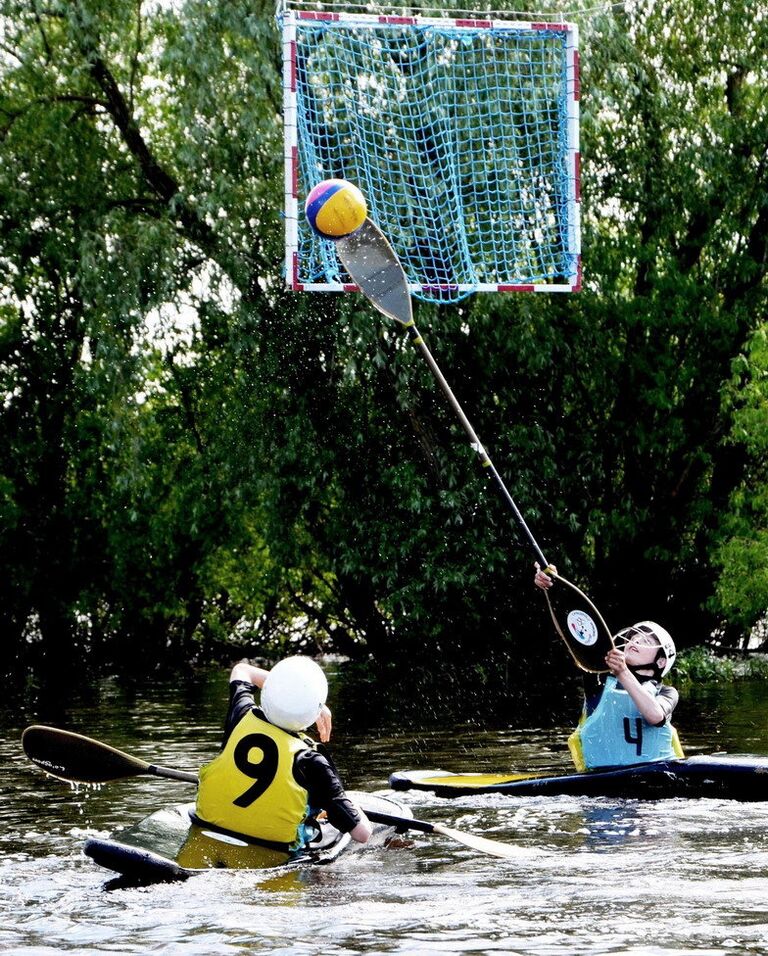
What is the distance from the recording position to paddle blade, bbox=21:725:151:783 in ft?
26.5

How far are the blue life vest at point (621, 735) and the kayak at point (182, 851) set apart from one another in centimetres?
226

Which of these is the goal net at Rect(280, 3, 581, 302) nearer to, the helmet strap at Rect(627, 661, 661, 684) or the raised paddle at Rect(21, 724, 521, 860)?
the helmet strap at Rect(627, 661, 661, 684)

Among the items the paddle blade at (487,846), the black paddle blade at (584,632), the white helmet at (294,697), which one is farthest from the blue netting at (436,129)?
the white helmet at (294,697)

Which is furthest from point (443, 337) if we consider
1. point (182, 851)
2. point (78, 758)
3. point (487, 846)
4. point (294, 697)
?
point (182, 851)

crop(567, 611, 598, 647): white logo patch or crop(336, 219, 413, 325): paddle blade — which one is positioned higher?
crop(336, 219, 413, 325): paddle blade

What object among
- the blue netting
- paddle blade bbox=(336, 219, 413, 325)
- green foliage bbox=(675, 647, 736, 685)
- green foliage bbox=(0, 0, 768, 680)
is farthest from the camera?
green foliage bbox=(675, 647, 736, 685)

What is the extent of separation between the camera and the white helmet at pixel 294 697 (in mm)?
6539

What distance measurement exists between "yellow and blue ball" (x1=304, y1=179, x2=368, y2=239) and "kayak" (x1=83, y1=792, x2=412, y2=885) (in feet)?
13.3

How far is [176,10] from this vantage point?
1577cm

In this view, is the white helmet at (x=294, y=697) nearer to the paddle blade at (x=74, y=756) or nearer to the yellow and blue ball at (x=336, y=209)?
the paddle blade at (x=74, y=756)

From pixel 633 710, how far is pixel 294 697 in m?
2.94

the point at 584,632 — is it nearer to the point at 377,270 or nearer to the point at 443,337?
the point at 377,270

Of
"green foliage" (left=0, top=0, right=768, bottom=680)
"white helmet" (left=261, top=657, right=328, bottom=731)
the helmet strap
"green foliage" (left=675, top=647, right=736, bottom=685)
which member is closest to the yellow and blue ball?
the helmet strap

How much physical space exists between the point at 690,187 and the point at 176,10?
6701 millimetres
